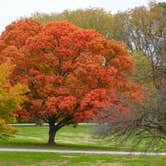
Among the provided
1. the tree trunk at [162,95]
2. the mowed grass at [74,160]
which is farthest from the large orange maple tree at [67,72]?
the tree trunk at [162,95]

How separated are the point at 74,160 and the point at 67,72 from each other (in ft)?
24.8

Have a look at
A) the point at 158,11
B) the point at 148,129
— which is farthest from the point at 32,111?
the point at 158,11

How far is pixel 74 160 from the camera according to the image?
1076 inches

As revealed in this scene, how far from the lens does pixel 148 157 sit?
27.3m

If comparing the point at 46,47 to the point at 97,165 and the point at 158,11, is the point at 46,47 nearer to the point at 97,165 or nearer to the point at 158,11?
the point at 97,165

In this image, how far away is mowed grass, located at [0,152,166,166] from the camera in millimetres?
26516

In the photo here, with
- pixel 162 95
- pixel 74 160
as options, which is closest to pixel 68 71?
pixel 74 160

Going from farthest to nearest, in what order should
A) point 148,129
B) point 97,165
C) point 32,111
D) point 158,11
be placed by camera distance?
point 158,11
point 32,111
point 97,165
point 148,129

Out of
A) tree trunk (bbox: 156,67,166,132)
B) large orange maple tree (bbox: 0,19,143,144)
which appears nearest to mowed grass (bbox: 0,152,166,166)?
large orange maple tree (bbox: 0,19,143,144)

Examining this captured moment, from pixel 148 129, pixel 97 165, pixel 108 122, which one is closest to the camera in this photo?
pixel 148 129

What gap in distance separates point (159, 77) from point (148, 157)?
685 centimetres

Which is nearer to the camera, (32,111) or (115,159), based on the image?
(115,159)

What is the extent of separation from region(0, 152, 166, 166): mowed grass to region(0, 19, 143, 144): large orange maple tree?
3.74 meters

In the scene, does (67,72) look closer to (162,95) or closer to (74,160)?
(74,160)
